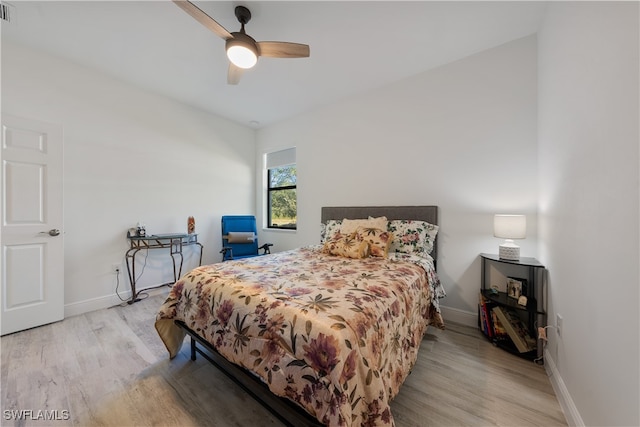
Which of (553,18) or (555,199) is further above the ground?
(553,18)

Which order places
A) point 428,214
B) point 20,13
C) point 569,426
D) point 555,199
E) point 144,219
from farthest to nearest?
point 144,219 < point 428,214 < point 20,13 < point 555,199 < point 569,426

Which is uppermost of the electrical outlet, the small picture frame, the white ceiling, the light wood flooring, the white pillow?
the white ceiling

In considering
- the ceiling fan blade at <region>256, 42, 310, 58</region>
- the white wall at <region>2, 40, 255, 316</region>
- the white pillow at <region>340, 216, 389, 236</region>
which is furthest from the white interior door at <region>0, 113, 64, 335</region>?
the white pillow at <region>340, 216, 389, 236</region>

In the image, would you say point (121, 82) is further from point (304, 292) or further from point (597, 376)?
point (597, 376)

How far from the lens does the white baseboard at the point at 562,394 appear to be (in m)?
1.21

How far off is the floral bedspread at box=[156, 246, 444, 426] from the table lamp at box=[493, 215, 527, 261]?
73 cm

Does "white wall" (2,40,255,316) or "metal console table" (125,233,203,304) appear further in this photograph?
"metal console table" (125,233,203,304)

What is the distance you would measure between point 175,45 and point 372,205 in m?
2.80

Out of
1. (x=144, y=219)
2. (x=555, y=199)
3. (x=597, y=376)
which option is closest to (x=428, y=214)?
(x=555, y=199)

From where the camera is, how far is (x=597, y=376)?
105cm

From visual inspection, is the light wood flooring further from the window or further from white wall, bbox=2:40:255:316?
the window

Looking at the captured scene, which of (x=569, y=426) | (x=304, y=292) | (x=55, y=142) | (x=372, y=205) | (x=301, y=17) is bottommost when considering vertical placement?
(x=569, y=426)

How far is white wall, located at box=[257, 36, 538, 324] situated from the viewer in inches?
85.6

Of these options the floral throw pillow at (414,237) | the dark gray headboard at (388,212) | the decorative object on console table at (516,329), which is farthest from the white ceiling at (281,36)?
the decorative object on console table at (516,329)
